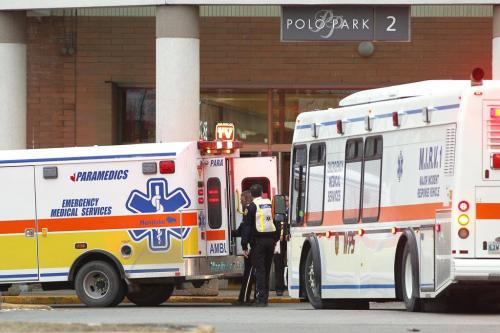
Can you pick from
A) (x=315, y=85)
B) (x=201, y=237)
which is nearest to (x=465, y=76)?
(x=315, y=85)

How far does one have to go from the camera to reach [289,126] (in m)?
30.6

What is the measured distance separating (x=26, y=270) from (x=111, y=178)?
187cm

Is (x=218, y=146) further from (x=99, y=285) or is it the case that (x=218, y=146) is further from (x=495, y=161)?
(x=495, y=161)

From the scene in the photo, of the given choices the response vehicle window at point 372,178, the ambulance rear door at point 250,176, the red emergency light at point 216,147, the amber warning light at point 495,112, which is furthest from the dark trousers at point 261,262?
the amber warning light at point 495,112

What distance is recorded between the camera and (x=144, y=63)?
99.9 feet

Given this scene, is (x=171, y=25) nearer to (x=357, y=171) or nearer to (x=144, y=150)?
(x=144, y=150)

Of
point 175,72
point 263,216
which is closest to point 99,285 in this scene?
point 263,216

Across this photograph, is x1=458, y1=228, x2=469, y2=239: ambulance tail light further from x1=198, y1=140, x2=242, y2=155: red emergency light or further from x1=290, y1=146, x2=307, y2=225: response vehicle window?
x1=198, y1=140, x2=242, y2=155: red emergency light

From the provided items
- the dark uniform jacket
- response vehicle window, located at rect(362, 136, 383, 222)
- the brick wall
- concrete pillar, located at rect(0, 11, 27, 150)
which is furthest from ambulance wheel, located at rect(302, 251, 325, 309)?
the brick wall

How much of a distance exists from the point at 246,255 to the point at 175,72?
18.8 ft

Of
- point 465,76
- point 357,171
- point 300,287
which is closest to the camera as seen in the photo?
point 357,171

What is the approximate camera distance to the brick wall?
3034 centimetres

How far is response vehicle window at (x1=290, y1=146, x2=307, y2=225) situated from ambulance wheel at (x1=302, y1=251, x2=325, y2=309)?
636mm

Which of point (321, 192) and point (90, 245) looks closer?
point (321, 192)
